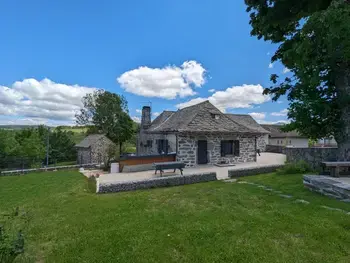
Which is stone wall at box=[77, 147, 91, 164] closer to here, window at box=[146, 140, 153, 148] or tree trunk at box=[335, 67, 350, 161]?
window at box=[146, 140, 153, 148]

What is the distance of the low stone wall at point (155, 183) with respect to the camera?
8797 mm

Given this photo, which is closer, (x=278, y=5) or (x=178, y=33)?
(x=278, y=5)

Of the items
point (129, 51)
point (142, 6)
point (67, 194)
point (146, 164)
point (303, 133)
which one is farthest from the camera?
point (129, 51)

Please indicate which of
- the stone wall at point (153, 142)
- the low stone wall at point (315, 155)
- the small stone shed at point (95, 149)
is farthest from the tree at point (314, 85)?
the small stone shed at point (95, 149)

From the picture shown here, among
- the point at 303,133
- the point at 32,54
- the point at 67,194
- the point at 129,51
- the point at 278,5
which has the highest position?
the point at 129,51

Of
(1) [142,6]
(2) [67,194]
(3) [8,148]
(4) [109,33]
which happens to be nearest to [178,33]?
(1) [142,6]

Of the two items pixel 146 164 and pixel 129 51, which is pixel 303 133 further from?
pixel 129 51

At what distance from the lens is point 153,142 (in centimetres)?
1895

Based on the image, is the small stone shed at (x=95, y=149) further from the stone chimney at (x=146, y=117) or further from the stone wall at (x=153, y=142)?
the stone chimney at (x=146, y=117)

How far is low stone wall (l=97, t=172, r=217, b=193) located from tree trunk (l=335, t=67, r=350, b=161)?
6.45 meters

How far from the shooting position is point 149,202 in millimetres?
6707

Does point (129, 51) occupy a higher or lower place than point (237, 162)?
higher

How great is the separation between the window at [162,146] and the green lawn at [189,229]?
9197mm

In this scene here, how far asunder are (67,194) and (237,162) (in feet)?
41.1
